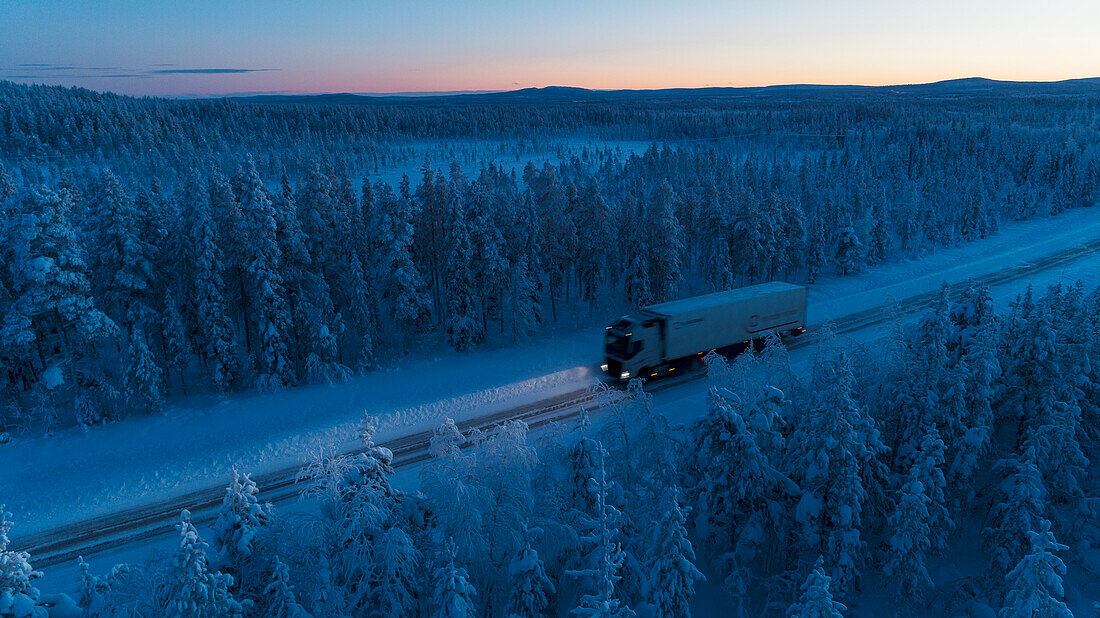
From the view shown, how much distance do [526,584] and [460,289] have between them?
1092 inches

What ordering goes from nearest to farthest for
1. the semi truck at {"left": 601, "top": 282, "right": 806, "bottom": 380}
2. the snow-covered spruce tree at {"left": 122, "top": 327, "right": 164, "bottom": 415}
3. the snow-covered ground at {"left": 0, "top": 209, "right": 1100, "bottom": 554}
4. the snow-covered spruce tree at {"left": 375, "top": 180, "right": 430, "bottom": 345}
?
1. the snow-covered ground at {"left": 0, "top": 209, "right": 1100, "bottom": 554}
2. the snow-covered spruce tree at {"left": 122, "top": 327, "right": 164, "bottom": 415}
3. the semi truck at {"left": 601, "top": 282, "right": 806, "bottom": 380}
4. the snow-covered spruce tree at {"left": 375, "top": 180, "right": 430, "bottom": 345}

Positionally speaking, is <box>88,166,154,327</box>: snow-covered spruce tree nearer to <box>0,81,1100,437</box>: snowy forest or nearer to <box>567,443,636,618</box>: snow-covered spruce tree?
<box>0,81,1100,437</box>: snowy forest

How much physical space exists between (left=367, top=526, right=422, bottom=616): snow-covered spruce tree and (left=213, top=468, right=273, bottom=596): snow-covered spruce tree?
86.9 inches

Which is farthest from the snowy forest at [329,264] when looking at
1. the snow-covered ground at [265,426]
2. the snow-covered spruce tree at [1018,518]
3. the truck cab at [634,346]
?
the snow-covered spruce tree at [1018,518]

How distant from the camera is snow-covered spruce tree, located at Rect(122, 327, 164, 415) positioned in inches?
1139

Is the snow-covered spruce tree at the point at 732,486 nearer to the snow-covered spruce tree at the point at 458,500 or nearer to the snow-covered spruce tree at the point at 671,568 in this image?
the snow-covered spruce tree at the point at 671,568

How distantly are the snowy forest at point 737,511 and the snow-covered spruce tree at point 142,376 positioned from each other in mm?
12099

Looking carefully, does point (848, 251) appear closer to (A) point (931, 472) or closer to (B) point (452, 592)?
(A) point (931, 472)

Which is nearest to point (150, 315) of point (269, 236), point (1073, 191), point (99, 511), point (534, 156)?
point (269, 236)

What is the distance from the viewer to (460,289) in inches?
1521

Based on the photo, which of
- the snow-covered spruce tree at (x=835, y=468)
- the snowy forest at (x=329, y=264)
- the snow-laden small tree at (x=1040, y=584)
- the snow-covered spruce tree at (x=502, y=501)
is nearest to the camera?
the snow-laden small tree at (x=1040, y=584)

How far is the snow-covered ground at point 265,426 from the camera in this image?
23016mm

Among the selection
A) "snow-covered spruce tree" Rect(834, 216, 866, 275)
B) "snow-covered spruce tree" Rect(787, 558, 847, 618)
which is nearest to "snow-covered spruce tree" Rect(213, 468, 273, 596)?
"snow-covered spruce tree" Rect(787, 558, 847, 618)

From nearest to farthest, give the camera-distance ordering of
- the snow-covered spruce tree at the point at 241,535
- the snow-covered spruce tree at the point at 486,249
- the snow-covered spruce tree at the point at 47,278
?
the snow-covered spruce tree at the point at 241,535 → the snow-covered spruce tree at the point at 47,278 → the snow-covered spruce tree at the point at 486,249
